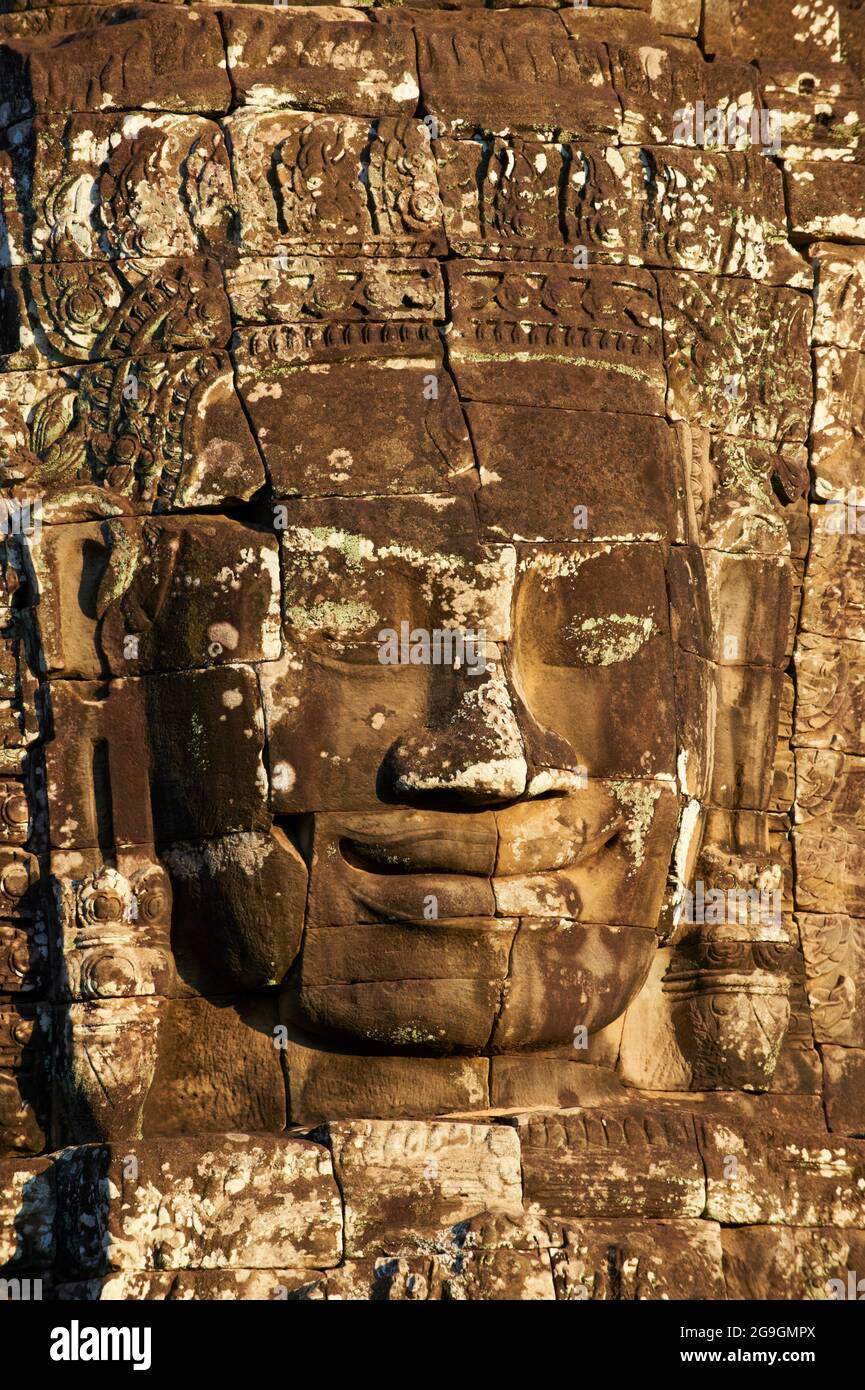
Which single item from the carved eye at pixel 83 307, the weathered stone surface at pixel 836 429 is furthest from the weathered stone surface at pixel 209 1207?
the weathered stone surface at pixel 836 429

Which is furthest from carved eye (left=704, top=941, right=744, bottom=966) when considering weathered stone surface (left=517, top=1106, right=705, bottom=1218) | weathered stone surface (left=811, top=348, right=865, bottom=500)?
weathered stone surface (left=811, top=348, right=865, bottom=500)

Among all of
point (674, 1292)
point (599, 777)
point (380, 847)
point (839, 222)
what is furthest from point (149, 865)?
point (839, 222)

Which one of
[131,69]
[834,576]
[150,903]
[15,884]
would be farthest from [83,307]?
[834,576]

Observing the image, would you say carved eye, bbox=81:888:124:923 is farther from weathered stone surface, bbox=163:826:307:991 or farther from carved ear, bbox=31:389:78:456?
carved ear, bbox=31:389:78:456

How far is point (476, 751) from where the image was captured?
43.8 feet

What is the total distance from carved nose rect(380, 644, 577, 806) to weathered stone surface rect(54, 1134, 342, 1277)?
151 cm

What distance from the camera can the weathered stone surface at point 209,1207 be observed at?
1280cm

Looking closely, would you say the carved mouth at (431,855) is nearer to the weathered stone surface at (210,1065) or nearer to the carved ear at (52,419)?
the weathered stone surface at (210,1065)

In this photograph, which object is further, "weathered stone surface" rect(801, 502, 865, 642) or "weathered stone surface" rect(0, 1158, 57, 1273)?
"weathered stone surface" rect(801, 502, 865, 642)

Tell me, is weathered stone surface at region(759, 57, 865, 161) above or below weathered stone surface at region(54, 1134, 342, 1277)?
above

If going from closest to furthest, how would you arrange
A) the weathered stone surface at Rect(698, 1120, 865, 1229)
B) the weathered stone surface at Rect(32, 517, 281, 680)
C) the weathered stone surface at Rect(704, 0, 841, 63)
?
the weathered stone surface at Rect(698, 1120, 865, 1229)
the weathered stone surface at Rect(32, 517, 281, 680)
the weathered stone surface at Rect(704, 0, 841, 63)

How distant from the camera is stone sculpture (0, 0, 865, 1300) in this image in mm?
13242

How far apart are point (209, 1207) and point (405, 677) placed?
2.24 metres

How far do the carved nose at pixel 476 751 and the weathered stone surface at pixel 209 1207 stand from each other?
4.96 feet
